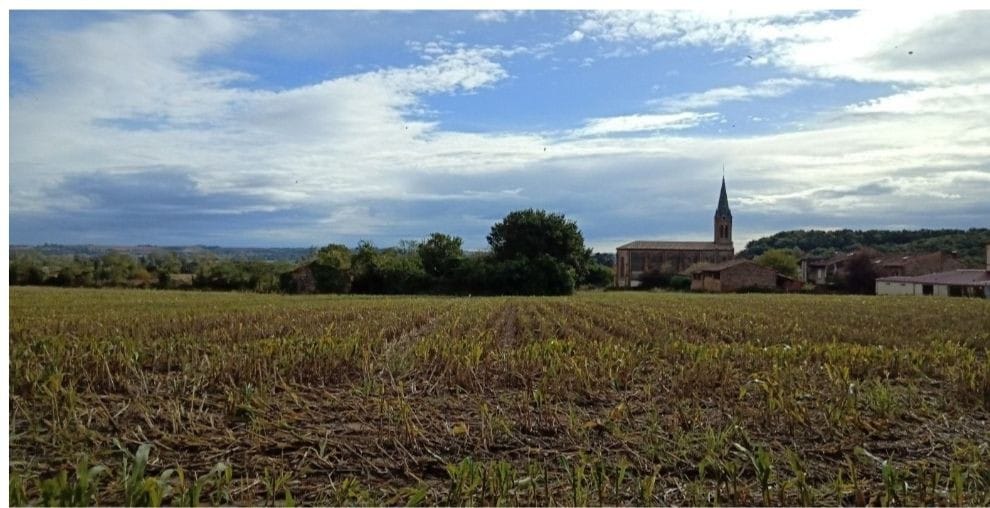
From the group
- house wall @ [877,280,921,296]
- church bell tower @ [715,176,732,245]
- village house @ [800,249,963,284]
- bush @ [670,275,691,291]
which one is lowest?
bush @ [670,275,691,291]

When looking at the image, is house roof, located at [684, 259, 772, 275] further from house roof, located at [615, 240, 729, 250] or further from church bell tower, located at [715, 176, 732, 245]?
church bell tower, located at [715, 176, 732, 245]

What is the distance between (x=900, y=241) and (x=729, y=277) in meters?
18.6

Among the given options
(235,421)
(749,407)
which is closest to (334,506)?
(235,421)

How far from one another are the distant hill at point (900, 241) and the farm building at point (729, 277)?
581 inches

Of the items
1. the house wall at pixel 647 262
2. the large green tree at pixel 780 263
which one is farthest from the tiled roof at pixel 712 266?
the large green tree at pixel 780 263

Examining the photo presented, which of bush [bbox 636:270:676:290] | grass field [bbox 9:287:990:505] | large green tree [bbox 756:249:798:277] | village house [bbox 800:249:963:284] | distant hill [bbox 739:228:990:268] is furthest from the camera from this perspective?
bush [bbox 636:270:676:290]

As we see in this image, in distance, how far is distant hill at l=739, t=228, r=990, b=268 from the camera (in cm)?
667

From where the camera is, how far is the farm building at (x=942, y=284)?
28.5 ft

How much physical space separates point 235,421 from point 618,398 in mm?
2174

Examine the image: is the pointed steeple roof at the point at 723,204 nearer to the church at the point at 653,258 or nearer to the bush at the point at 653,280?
the church at the point at 653,258

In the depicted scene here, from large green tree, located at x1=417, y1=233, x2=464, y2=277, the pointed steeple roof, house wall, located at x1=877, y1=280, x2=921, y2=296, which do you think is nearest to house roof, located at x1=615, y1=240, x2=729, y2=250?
large green tree, located at x1=417, y1=233, x2=464, y2=277

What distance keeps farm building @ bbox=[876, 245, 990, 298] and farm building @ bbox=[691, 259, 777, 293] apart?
468 inches

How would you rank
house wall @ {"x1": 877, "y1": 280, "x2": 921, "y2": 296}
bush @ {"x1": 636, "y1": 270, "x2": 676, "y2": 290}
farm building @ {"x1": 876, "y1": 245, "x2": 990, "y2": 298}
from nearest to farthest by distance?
farm building @ {"x1": 876, "y1": 245, "x2": 990, "y2": 298}
house wall @ {"x1": 877, "y1": 280, "x2": 921, "y2": 296}
bush @ {"x1": 636, "y1": 270, "x2": 676, "y2": 290}

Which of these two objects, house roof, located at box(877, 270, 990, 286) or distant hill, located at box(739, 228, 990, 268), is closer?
distant hill, located at box(739, 228, 990, 268)
